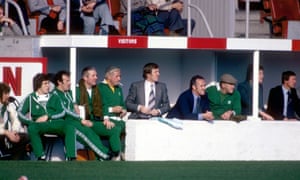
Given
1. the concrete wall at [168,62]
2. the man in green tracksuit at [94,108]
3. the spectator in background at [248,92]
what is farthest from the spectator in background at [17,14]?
the spectator in background at [248,92]

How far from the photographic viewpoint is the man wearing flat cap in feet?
60.8

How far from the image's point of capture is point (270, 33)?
21.4m

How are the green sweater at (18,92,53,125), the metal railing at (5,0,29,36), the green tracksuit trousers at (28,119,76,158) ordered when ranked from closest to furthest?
the green tracksuit trousers at (28,119,76,158)
the green sweater at (18,92,53,125)
the metal railing at (5,0,29,36)

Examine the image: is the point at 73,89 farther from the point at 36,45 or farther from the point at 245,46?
the point at 245,46

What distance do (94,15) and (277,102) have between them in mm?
3429

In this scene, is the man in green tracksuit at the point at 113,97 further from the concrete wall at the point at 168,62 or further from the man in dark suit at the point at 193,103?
the concrete wall at the point at 168,62

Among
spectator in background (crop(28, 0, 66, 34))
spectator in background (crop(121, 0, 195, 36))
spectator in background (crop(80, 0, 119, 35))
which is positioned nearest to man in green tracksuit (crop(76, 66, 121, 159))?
spectator in background (crop(80, 0, 119, 35))

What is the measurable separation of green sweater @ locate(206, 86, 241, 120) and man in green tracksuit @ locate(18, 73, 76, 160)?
2.64 metres

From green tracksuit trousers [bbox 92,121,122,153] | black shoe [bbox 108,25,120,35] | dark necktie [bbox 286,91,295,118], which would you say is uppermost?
black shoe [bbox 108,25,120,35]

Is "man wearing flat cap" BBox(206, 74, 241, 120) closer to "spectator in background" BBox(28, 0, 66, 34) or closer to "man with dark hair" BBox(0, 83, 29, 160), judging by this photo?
"spectator in background" BBox(28, 0, 66, 34)

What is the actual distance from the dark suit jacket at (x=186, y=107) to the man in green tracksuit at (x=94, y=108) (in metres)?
1.11

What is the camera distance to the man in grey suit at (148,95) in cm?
1816

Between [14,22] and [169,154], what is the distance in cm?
365

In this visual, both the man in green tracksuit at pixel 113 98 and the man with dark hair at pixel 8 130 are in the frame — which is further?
the man in green tracksuit at pixel 113 98
